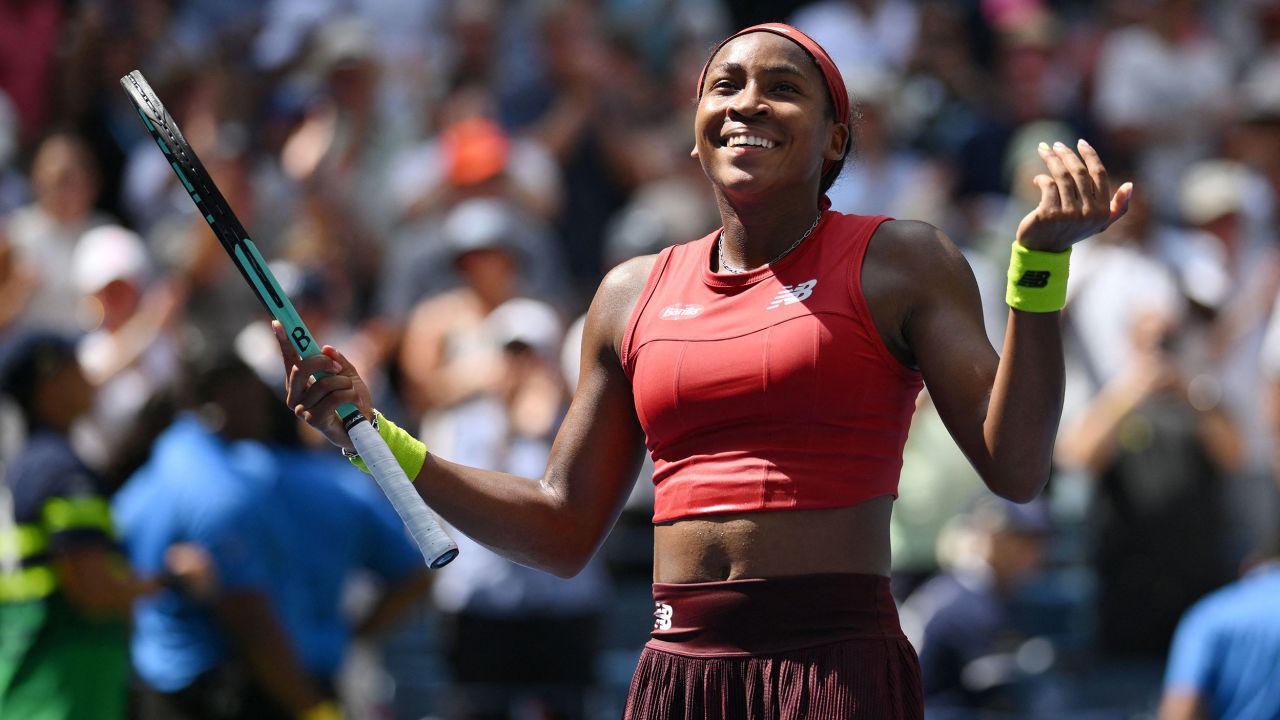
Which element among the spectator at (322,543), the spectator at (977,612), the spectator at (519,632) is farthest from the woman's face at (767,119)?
the spectator at (519,632)

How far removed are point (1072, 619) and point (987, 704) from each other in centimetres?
162

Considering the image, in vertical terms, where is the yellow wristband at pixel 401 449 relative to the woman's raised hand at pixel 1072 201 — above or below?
above

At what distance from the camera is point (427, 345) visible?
886 cm

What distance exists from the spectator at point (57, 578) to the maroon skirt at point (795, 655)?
144 inches

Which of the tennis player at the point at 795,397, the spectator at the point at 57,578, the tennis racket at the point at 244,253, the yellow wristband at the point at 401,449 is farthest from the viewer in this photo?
the spectator at the point at 57,578

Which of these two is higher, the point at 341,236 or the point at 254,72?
the point at 254,72

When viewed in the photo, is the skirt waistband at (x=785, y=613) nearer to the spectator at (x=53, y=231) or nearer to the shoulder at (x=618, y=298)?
the shoulder at (x=618, y=298)

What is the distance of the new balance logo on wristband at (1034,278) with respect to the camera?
9.71ft

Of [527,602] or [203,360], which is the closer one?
[203,360]

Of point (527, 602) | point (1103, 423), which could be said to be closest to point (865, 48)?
point (1103, 423)

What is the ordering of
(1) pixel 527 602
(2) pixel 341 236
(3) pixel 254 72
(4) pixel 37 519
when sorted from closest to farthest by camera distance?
(4) pixel 37 519 → (1) pixel 527 602 → (2) pixel 341 236 → (3) pixel 254 72

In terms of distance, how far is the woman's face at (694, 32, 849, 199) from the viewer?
10.8ft

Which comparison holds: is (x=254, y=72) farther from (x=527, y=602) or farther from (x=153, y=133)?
(x=153, y=133)

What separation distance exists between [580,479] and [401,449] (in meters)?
0.41
